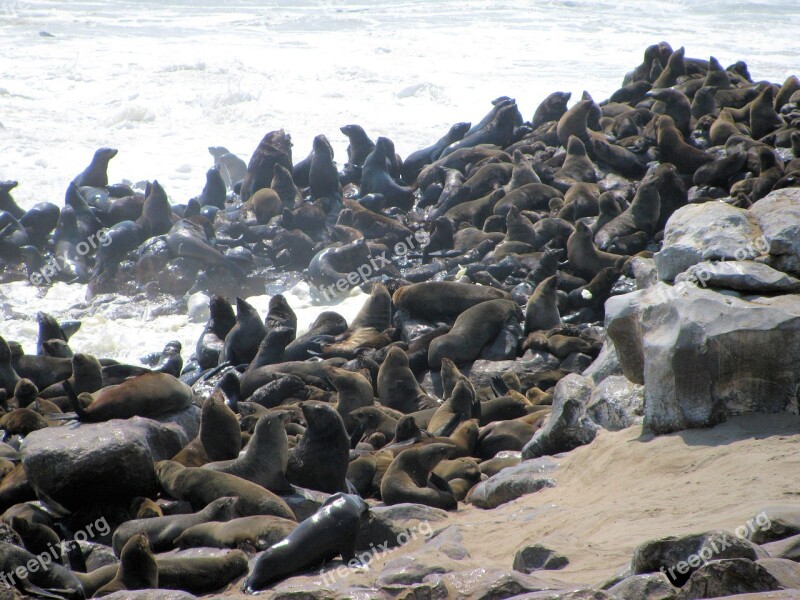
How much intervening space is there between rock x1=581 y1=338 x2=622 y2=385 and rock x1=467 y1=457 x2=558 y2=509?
1.19m

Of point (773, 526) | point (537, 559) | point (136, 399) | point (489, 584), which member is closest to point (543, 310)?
point (136, 399)

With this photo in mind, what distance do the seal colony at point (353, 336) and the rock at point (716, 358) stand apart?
2.26ft

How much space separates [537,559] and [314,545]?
1.30 meters

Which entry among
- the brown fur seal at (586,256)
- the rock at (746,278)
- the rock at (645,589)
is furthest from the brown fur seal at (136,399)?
the brown fur seal at (586,256)

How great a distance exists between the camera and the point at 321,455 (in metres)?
6.55

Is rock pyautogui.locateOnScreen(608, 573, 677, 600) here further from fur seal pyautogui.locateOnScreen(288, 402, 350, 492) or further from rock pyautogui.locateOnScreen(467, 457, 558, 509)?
fur seal pyautogui.locateOnScreen(288, 402, 350, 492)

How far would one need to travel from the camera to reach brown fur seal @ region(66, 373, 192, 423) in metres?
7.14

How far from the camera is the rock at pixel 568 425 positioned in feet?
21.5

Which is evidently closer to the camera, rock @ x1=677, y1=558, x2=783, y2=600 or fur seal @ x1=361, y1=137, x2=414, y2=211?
rock @ x1=677, y1=558, x2=783, y2=600

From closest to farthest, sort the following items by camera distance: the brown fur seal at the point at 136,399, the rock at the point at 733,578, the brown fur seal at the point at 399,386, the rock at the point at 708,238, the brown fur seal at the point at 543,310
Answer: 1. the rock at the point at 733,578
2. the rock at the point at 708,238
3. the brown fur seal at the point at 136,399
4. the brown fur seal at the point at 399,386
5. the brown fur seal at the point at 543,310

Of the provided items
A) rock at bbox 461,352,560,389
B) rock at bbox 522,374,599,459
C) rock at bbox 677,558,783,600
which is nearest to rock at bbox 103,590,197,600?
rock at bbox 677,558,783,600

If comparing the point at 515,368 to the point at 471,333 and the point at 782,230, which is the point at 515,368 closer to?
the point at 471,333

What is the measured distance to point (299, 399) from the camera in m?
8.95

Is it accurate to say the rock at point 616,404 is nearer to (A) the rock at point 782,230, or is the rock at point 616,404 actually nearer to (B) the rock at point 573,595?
(A) the rock at point 782,230
